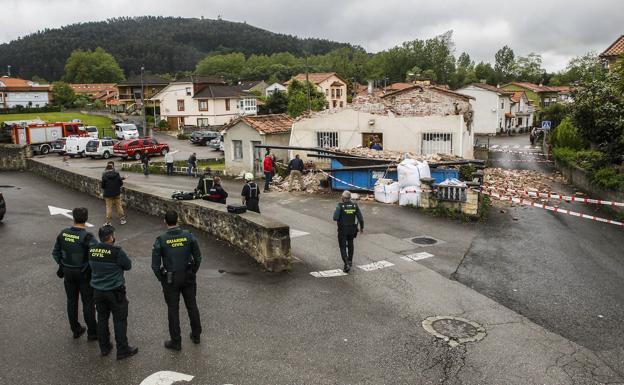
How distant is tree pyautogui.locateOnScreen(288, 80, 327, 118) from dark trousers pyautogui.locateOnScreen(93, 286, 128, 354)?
4723 cm

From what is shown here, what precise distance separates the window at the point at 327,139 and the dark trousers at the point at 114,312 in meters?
18.9

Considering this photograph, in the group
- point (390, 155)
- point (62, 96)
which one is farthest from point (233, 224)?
point (62, 96)

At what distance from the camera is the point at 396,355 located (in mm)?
6699

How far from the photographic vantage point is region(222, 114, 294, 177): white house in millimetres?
25125

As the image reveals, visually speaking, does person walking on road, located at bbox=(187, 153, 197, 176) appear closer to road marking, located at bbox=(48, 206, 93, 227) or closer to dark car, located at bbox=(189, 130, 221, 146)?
road marking, located at bbox=(48, 206, 93, 227)

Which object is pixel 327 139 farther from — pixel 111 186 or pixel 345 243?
pixel 345 243

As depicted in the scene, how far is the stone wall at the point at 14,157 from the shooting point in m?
26.4

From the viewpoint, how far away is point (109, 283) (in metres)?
6.25

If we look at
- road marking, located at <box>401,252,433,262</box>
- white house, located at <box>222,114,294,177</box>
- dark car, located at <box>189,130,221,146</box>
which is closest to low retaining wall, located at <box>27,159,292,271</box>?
road marking, located at <box>401,252,433,262</box>

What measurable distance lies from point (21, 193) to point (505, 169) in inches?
914

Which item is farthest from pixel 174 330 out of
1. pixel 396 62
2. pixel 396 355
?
pixel 396 62

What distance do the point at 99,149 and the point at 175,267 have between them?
112ft

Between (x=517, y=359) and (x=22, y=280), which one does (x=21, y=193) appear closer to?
(x=22, y=280)

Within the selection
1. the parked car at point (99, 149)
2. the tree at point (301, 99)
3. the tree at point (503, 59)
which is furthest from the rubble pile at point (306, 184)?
the tree at point (503, 59)
